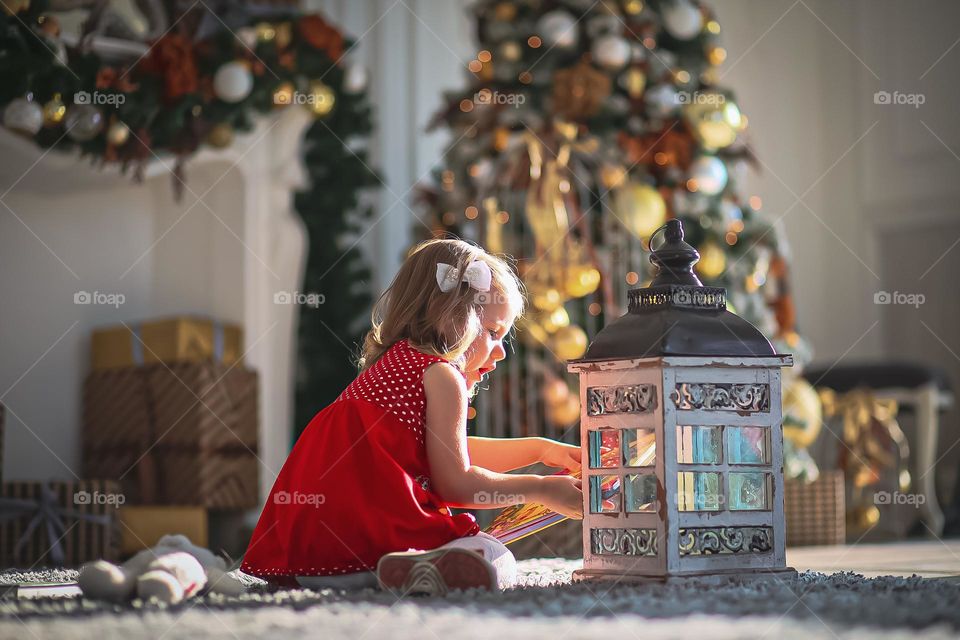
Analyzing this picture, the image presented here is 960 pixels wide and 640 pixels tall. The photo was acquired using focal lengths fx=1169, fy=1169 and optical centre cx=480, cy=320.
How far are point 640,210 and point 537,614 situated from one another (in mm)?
2069

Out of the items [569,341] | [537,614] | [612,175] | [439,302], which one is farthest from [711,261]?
[537,614]

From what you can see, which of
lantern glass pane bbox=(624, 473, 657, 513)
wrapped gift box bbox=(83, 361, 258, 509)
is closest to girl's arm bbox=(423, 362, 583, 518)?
lantern glass pane bbox=(624, 473, 657, 513)

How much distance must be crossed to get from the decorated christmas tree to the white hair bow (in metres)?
1.38

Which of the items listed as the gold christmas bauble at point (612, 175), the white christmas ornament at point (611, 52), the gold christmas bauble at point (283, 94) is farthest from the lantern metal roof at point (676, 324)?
the gold christmas bauble at point (283, 94)

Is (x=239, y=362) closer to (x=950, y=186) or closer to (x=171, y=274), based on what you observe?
(x=171, y=274)

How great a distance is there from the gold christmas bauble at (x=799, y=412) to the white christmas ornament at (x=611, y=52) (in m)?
1.03

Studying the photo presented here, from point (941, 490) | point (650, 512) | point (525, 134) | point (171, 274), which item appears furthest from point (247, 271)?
point (941, 490)

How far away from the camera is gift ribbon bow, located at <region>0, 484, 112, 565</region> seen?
2.66 metres

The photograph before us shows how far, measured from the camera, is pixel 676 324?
153 cm

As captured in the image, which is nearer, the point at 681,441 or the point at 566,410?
the point at 681,441

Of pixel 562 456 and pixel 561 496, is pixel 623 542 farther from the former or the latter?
pixel 562 456

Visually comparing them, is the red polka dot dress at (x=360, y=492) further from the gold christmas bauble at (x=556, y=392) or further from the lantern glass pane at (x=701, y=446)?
the gold christmas bauble at (x=556, y=392)

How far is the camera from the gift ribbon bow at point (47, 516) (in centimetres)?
266

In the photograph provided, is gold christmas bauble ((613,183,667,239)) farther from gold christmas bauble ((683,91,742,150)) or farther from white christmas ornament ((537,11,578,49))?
white christmas ornament ((537,11,578,49))
